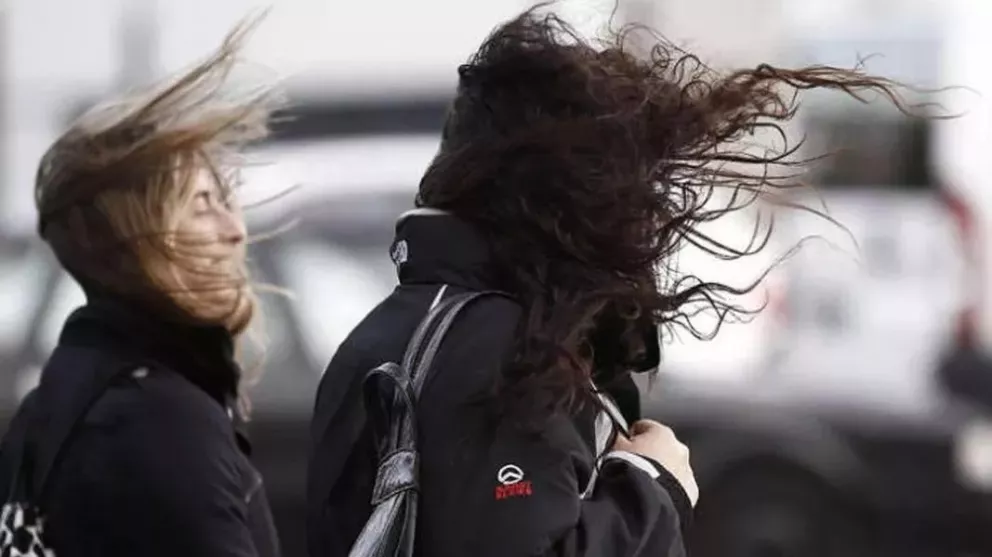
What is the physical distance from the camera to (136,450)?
2699mm

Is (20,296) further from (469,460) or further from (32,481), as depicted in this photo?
(469,460)

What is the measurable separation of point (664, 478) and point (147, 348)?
94 cm

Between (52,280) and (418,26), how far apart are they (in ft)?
15.4

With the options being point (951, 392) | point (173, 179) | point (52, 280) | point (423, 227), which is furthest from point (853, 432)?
point (423, 227)

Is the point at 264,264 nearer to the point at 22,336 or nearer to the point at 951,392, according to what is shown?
the point at 22,336

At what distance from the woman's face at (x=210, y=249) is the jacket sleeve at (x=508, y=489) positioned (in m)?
0.84

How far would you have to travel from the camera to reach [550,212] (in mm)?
2230

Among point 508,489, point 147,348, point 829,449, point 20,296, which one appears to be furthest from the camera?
point 829,449

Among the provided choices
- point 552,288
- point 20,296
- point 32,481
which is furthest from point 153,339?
point 20,296

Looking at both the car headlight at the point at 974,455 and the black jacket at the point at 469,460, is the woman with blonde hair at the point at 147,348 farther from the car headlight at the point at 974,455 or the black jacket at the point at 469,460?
the car headlight at the point at 974,455

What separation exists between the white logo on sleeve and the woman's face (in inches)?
37.7

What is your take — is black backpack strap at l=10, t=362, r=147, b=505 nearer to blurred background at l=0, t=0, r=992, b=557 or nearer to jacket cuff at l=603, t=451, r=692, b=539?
blurred background at l=0, t=0, r=992, b=557

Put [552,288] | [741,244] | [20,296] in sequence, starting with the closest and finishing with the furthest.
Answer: [552,288]
[741,244]
[20,296]

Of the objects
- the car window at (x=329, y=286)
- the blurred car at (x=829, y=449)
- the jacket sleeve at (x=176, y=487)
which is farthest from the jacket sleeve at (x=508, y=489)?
the blurred car at (x=829, y=449)
